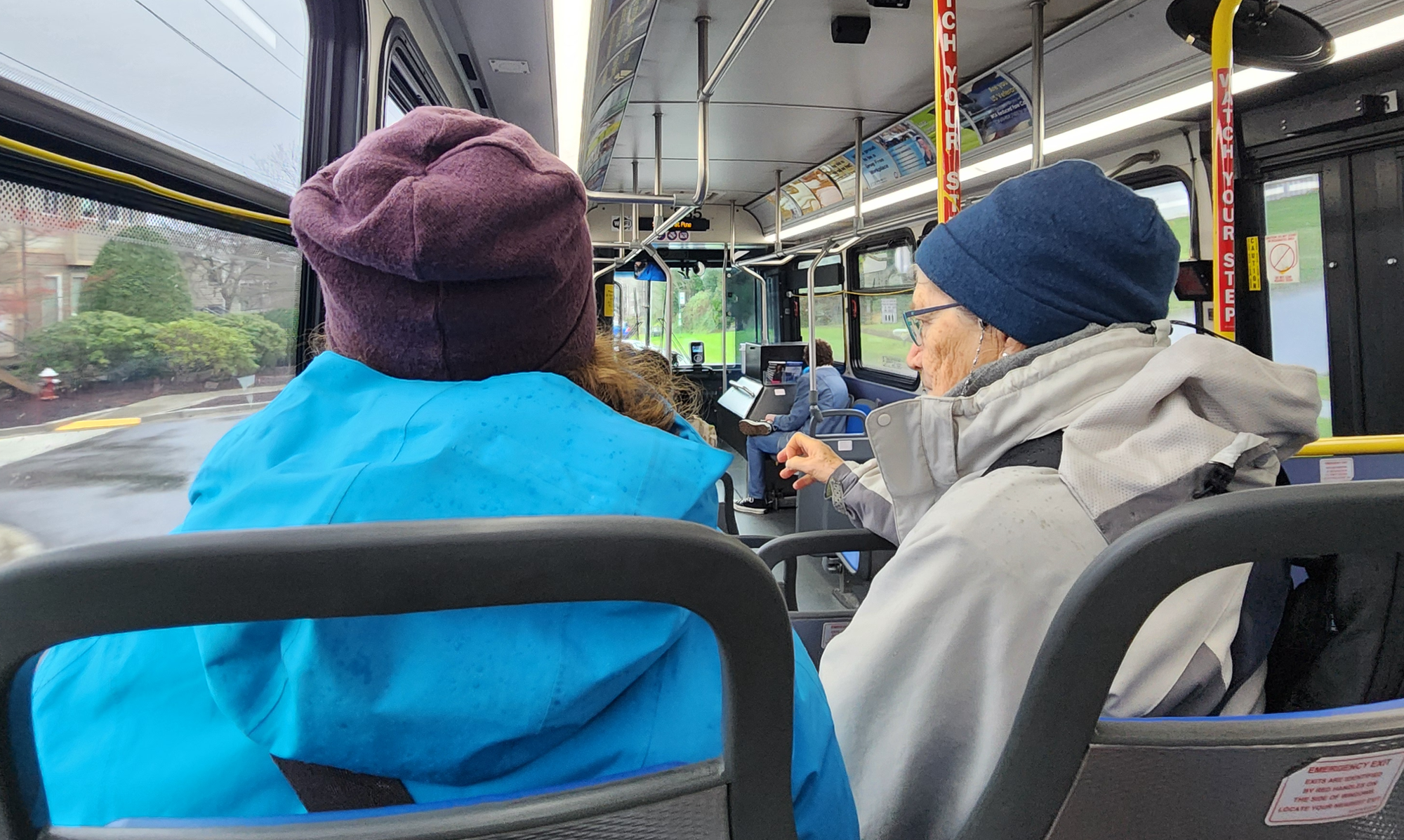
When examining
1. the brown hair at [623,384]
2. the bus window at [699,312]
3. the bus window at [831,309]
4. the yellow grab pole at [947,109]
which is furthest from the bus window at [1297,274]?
the bus window at [699,312]

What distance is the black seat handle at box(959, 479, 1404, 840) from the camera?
1.63 feet

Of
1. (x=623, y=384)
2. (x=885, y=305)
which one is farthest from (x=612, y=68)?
(x=885, y=305)

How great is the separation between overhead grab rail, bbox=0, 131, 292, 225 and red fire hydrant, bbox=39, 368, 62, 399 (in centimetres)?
29

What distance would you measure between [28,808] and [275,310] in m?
1.76

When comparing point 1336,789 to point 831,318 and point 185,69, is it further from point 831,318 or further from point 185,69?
point 831,318

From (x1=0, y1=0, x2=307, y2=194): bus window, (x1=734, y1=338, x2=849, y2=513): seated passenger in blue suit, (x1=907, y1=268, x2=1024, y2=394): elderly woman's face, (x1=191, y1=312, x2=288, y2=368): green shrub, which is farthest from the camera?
(x1=734, y1=338, x2=849, y2=513): seated passenger in blue suit

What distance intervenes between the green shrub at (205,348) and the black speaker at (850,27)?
9.19 ft

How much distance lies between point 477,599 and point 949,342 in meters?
1.17

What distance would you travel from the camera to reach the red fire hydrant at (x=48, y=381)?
1018 mm

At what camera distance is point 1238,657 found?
871 mm

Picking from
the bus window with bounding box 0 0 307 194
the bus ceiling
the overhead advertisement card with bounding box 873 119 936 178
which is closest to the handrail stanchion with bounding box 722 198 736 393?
the bus ceiling

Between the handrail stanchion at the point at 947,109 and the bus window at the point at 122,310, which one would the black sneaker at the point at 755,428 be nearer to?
the handrail stanchion at the point at 947,109

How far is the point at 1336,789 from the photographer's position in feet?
1.95

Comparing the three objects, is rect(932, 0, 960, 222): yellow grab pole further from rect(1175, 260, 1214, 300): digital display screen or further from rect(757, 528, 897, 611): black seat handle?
rect(1175, 260, 1214, 300): digital display screen
